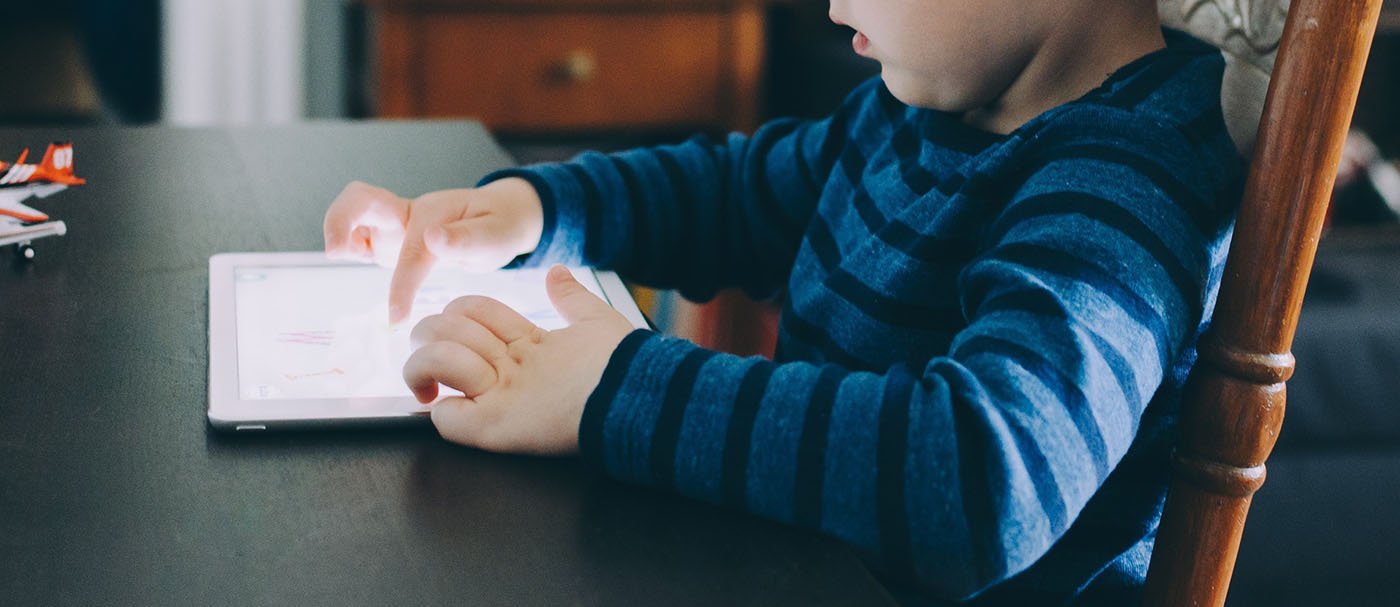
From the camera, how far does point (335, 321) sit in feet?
2.04

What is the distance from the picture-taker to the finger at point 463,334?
0.53m

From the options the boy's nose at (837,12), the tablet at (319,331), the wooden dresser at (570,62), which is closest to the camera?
the tablet at (319,331)

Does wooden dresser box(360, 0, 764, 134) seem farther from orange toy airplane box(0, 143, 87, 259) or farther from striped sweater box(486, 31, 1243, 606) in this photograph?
striped sweater box(486, 31, 1243, 606)

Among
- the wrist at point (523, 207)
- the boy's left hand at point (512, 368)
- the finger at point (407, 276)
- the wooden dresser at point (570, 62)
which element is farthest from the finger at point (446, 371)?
the wooden dresser at point (570, 62)

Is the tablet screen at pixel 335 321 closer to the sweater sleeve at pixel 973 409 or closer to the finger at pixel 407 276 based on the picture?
the finger at pixel 407 276

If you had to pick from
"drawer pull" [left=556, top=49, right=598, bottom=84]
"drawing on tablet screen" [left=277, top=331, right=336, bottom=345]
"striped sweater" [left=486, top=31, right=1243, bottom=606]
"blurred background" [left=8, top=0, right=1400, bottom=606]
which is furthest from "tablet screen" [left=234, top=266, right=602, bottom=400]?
"drawer pull" [left=556, top=49, right=598, bottom=84]

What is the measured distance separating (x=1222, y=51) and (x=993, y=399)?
0.75ft

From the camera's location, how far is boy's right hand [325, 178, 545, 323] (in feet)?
2.17

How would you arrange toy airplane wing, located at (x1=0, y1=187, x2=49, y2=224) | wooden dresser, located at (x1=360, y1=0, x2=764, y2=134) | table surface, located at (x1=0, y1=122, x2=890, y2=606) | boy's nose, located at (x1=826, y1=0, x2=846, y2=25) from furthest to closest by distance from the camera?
wooden dresser, located at (x1=360, y1=0, x2=764, y2=134)
toy airplane wing, located at (x1=0, y1=187, x2=49, y2=224)
boy's nose, located at (x1=826, y1=0, x2=846, y2=25)
table surface, located at (x1=0, y1=122, x2=890, y2=606)

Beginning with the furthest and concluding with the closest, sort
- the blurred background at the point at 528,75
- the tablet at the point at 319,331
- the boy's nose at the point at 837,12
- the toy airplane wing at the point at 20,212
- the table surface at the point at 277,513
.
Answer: the blurred background at the point at 528,75 < the toy airplane wing at the point at 20,212 < the boy's nose at the point at 837,12 < the tablet at the point at 319,331 < the table surface at the point at 277,513

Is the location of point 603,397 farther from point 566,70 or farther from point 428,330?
point 566,70

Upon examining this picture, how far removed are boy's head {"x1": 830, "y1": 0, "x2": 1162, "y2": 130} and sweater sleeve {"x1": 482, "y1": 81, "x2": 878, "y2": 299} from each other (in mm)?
184

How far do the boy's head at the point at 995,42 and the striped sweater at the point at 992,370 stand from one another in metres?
0.03

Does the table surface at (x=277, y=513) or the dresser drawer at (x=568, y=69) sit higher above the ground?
the table surface at (x=277, y=513)
